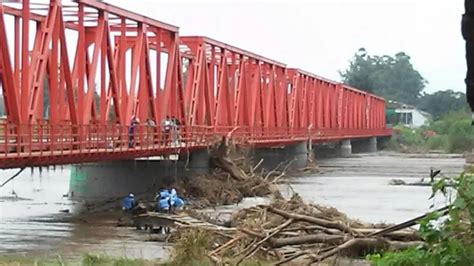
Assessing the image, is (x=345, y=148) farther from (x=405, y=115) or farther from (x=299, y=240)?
(x=299, y=240)

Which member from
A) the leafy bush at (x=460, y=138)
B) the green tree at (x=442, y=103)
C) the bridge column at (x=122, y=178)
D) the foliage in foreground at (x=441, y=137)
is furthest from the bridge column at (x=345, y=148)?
the green tree at (x=442, y=103)

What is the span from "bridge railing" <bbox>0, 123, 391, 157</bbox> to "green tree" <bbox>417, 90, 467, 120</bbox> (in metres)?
104

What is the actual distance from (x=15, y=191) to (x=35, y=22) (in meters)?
16.6

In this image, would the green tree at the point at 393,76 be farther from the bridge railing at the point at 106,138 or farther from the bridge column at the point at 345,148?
the bridge railing at the point at 106,138

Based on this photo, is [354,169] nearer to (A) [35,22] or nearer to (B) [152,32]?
(B) [152,32]

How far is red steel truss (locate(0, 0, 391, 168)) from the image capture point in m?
28.2

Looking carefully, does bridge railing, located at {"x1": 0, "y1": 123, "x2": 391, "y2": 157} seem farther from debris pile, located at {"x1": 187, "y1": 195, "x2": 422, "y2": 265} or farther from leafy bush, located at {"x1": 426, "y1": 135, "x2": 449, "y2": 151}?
leafy bush, located at {"x1": 426, "y1": 135, "x2": 449, "y2": 151}

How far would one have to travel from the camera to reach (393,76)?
18112cm

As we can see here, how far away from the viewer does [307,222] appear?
16.8 metres

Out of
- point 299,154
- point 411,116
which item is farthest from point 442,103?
point 299,154

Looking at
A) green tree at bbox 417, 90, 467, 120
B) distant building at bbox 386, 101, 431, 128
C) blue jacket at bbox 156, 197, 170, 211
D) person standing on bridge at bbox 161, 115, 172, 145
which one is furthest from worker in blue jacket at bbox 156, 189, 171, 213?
green tree at bbox 417, 90, 467, 120

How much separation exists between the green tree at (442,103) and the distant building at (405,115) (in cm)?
177

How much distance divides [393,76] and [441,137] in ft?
247

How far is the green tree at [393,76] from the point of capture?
7052 inches
